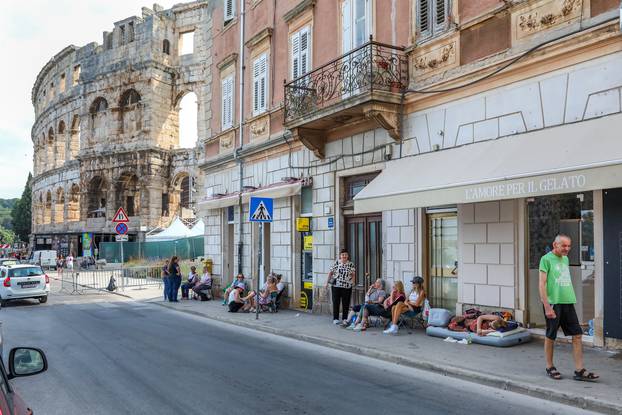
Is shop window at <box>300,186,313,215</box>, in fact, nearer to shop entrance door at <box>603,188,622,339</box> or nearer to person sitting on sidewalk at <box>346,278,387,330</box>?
person sitting on sidewalk at <box>346,278,387,330</box>

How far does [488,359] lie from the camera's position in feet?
27.1

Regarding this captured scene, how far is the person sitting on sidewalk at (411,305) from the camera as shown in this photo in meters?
10.9

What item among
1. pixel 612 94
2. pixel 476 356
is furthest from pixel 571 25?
pixel 476 356

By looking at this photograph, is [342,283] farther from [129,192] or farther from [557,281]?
[129,192]

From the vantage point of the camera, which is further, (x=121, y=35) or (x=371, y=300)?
(x=121, y=35)

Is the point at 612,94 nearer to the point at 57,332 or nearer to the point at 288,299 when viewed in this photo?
the point at 288,299

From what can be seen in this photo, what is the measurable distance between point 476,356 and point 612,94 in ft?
14.5

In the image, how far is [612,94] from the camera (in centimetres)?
829

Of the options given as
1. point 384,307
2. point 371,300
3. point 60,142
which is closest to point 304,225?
point 371,300

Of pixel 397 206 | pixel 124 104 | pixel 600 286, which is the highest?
pixel 124 104

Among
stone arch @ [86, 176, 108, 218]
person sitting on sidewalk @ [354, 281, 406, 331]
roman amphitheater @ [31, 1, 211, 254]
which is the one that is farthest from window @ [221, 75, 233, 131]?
stone arch @ [86, 176, 108, 218]

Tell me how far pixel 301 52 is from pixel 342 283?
7239 millimetres

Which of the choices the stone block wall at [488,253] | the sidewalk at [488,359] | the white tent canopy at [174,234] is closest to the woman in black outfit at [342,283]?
the sidewalk at [488,359]

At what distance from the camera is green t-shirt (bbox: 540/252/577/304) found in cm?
702
